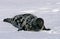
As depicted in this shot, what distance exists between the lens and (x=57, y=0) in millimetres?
11391

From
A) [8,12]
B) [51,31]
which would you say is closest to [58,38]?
[51,31]

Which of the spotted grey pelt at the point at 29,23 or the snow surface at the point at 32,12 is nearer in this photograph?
the snow surface at the point at 32,12

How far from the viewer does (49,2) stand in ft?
36.2

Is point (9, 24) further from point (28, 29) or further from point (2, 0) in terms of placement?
point (2, 0)

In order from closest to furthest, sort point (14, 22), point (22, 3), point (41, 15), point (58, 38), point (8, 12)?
point (58, 38), point (14, 22), point (41, 15), point (8, 12), point (22, 3)

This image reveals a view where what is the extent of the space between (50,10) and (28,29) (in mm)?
2806

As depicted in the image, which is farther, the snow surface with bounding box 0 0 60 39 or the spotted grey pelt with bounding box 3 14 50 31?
the spotted grey pelt with bounding box 3 14 50 31

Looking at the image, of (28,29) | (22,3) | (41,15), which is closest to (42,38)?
(28,29)

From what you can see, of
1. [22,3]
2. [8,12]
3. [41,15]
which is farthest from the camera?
[22,3]

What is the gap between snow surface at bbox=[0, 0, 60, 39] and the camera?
238 inches

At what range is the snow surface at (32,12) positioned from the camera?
605 centimetres

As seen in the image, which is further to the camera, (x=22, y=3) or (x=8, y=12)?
(x=22, y=3)

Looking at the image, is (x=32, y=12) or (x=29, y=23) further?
(x=32, y=12)

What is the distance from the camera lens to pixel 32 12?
9039 mm
